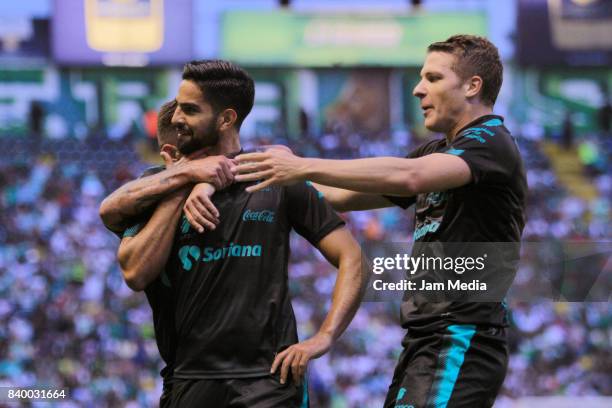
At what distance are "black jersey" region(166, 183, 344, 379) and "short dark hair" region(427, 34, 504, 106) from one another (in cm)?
87

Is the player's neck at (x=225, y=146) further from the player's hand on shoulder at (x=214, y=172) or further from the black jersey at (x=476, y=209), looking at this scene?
the black jersey at (x=476, y=209)

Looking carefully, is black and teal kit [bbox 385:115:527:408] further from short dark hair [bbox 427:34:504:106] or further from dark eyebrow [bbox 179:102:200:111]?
dark eyebrow [bbox 179:102:200:111]

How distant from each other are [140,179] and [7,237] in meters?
16.3

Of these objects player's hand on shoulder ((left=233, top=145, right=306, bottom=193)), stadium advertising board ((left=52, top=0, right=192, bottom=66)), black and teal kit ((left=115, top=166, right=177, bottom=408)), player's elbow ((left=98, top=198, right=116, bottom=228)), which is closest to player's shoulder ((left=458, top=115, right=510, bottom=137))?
player's hand on shoulder ((left=233, top=145, right=306, bottom=193))

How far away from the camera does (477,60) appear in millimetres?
4109

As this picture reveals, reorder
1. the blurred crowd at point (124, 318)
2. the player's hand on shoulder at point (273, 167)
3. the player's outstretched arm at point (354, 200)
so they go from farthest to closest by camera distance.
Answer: the blurred crowd at point (124, 318) < the player's outstretched arm at point (354, 200) < the player's hand on shoulder at point (273, 167)

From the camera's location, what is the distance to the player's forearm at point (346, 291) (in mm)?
4047

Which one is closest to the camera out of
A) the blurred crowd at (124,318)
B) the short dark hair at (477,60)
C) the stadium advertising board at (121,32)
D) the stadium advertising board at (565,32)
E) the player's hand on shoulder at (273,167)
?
the player's hand on shoulder at (273,167)

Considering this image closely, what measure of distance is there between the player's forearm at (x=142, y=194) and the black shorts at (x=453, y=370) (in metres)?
1.06

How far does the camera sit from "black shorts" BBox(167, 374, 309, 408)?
3.88 metres

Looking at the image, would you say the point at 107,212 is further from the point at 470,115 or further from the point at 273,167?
the point at 470,115

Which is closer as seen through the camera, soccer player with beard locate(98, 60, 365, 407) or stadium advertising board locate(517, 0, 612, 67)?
soccer player with beard locate(98, 60, 365, 407)

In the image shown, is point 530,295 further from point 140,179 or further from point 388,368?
point 388,368

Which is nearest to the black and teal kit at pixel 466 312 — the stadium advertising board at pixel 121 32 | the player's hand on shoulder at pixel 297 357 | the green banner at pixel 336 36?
the player's hand on shoulder at pixel 297 357
